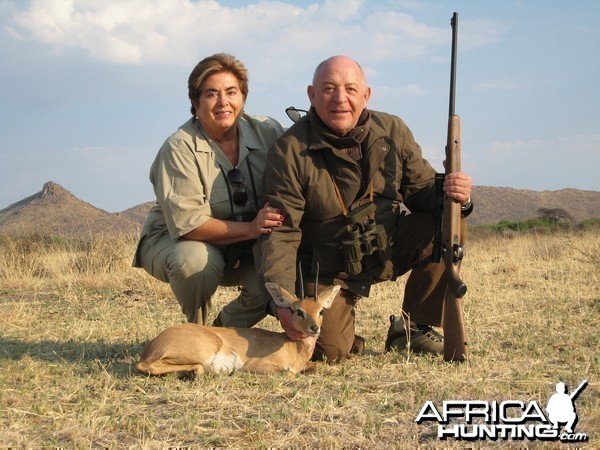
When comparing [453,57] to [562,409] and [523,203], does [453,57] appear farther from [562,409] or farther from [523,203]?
[523,203]

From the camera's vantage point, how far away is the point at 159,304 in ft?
28.8

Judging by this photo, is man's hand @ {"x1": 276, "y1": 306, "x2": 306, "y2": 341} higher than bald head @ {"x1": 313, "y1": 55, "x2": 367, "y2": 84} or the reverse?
the reverse

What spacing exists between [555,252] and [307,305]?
373 inches

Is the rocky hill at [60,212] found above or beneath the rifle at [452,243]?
above

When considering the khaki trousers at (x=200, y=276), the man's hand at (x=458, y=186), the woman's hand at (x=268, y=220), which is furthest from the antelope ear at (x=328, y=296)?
the man's hand at (x=458, y=186)

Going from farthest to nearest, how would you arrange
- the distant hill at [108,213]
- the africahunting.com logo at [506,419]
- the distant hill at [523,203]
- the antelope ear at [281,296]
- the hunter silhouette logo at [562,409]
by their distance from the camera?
the distant hill at [523,203] → the distant hill at [108,213] → the antelope ear at [281,296] → the hunter silhouette logo at [562,409] → the africahunting.com logo at [506,419]

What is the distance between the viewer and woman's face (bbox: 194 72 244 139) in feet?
20.2

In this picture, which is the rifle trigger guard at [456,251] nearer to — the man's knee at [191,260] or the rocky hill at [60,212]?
the man's knee at [191,260]

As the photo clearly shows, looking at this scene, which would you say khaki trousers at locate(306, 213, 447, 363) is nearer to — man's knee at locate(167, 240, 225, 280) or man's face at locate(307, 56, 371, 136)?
man's knee at locate(167, 240, 225, 280)

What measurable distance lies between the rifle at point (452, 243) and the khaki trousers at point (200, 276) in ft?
4.63

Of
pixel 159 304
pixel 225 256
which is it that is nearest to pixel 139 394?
pixel 225 256

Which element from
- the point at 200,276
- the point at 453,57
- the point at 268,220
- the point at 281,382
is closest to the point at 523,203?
the point at 453,57

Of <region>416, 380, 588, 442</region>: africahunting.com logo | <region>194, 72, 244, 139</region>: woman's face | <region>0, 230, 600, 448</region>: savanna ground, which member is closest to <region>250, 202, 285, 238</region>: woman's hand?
<region>194, 72, 244, 139</region>: woman's face

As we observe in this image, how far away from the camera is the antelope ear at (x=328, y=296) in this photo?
17.3 feet
